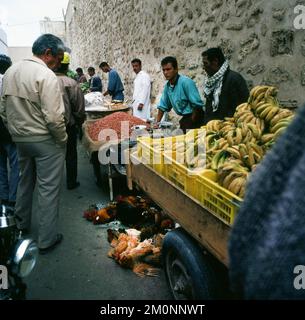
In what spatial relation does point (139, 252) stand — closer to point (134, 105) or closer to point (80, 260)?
point (80, 260)

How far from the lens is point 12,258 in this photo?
2.27m

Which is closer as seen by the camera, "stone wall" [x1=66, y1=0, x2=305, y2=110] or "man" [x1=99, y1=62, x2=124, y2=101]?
"stone wall" [x1=66, y1=0, x2=305, y2=110]

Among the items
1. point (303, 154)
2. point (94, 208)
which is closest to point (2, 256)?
point (303, 154)

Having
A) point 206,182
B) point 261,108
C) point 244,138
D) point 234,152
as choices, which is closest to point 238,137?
point 244,138

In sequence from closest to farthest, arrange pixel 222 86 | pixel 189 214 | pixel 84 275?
pixel 189 214 → pixel 84 275 → pixel 222 86

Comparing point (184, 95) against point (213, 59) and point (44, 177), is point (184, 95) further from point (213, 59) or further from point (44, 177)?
point (44, 177)

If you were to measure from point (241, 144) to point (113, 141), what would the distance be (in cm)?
299

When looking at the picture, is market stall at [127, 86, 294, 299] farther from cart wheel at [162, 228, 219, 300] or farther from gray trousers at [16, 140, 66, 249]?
gray trousers at [16, 140, 66, 249]

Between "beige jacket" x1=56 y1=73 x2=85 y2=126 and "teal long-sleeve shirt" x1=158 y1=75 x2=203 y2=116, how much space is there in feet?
4.96

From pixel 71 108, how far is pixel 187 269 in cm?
402

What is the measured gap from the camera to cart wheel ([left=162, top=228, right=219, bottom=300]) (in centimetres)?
239

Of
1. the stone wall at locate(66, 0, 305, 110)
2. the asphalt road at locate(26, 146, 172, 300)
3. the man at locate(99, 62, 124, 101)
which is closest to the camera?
the asphalt road at locate(26, 146, 172, 300)

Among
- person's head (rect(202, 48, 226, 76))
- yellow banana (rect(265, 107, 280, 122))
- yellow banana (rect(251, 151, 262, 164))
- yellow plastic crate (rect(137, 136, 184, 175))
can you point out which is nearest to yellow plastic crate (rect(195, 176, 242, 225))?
yellow banana (rect(251, 151, 262, 164))

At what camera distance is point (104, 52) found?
14953mm
